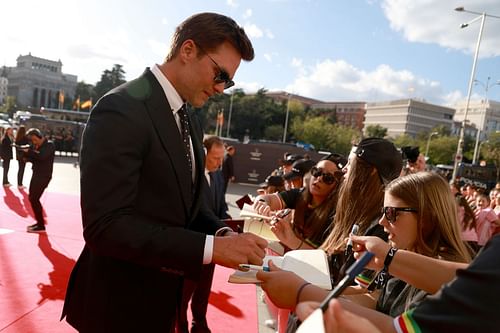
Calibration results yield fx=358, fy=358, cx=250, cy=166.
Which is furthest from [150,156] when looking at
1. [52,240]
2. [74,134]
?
[74,134]

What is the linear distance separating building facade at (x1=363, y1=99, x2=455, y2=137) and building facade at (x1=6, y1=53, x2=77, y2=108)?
3633 inches

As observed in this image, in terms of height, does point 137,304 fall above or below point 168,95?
below

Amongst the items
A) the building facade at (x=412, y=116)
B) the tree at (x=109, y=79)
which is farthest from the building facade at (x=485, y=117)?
the tree at (x=109, y=79)

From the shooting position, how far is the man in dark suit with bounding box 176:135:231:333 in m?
3.62

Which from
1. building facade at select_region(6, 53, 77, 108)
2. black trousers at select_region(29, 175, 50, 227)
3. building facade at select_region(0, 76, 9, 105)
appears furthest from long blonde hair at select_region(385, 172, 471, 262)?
building facade at select_region(0, 76, 9, 105)

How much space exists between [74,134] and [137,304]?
1109 inches

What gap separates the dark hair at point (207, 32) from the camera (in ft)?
5.56

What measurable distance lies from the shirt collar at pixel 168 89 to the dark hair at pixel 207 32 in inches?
4.5

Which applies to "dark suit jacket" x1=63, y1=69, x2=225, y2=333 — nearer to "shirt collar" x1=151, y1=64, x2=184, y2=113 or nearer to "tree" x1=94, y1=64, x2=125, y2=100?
"shirt collar" x1=151, y1=64, x2=184, y2=113

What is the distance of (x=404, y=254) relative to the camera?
1502 mm

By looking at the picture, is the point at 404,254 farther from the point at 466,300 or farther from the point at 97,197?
the point at 97,197

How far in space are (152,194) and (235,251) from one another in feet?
1.37

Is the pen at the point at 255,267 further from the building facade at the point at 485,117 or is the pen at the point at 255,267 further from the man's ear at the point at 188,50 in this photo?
the building facade at the point at 485,117

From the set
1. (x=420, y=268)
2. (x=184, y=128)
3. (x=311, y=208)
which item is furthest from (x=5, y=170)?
(x=420, y=268)
